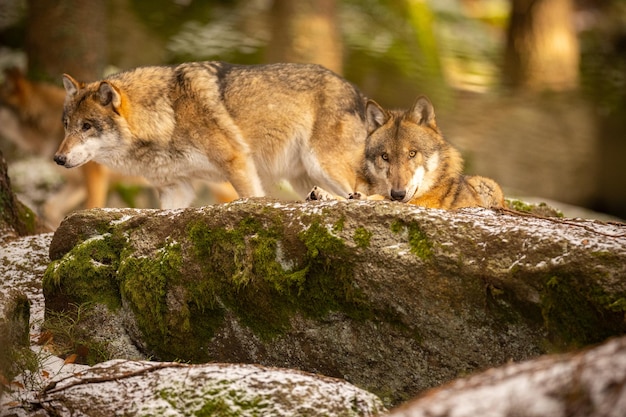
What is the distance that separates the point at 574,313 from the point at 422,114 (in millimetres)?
2548

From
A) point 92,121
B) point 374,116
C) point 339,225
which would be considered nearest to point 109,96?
point 92,121

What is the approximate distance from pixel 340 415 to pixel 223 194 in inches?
334

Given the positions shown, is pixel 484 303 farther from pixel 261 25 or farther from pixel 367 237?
pixel 261 25

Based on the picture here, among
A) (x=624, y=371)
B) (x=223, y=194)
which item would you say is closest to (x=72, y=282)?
(x=624, y=371)

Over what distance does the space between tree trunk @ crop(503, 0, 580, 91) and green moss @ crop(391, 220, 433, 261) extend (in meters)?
14.9

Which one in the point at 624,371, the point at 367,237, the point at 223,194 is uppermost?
the point at 624,371

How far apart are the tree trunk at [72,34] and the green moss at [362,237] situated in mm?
8227

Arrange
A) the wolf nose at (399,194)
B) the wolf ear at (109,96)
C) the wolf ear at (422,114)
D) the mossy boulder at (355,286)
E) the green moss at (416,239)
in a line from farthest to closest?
1. the wolf ear at (109,96)
2. the wolf ear at (422,114)
3. the wolf nose at (399,194)
4. the green moss at (416,239)
5. the mossy boulder at (355,286)

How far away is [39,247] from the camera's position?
245 inches

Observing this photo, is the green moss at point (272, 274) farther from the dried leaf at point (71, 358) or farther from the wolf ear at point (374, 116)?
the wolf ear at point (374, 116)

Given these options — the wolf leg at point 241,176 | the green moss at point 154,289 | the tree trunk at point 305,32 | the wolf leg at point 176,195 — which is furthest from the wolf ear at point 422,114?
the tree trunk at point 305,32

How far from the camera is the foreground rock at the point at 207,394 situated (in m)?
3.72

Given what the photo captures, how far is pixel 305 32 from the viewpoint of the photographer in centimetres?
1359

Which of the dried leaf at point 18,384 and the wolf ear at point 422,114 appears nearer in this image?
the dried leaf at point 18,384
